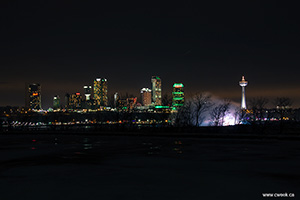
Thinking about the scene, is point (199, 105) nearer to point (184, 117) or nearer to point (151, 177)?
point (184, 117)

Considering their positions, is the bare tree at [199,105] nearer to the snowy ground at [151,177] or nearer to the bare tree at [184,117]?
the bare tree at [184,117]

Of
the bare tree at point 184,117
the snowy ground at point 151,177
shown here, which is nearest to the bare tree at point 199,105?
the bare tree at point 184,117

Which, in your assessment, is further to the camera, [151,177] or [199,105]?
[199,105]

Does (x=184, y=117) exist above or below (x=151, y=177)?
above

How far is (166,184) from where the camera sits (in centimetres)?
1216

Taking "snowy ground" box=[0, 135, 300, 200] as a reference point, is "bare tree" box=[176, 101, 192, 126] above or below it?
above

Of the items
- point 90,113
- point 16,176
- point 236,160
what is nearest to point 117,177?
point 16,176

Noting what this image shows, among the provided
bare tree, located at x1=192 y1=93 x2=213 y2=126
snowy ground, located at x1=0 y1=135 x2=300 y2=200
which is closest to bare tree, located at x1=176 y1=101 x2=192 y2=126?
bare tree, located at x1=192 y1=93 x2=213 y2=126

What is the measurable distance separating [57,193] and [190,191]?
13.6 ft

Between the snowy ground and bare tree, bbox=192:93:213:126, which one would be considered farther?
bare tree, bbox=192:93:213:126

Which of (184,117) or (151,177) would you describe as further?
(184,117)

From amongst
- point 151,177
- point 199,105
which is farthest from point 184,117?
point 151,177

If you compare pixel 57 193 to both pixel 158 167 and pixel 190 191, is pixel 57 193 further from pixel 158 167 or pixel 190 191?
pixel 158 167

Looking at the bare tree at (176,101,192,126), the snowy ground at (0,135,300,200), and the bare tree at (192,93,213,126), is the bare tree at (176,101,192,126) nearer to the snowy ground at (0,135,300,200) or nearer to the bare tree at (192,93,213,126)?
the bare tree at (192,93,213,126)
